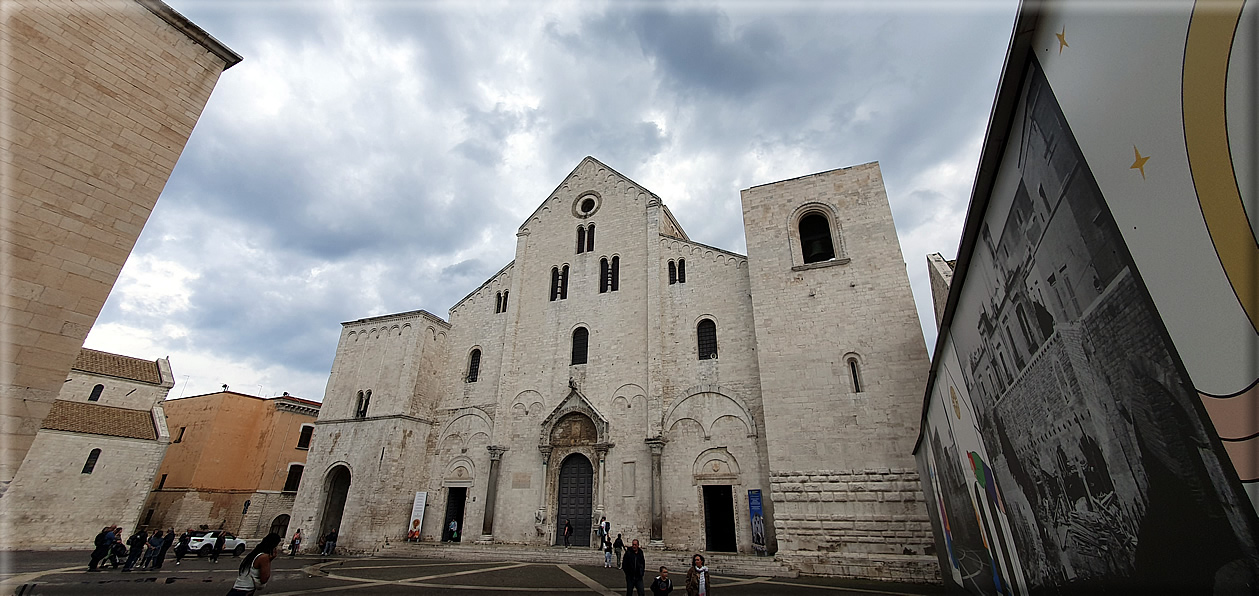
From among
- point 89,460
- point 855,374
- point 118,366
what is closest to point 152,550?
point 89,460

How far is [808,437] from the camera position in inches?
512

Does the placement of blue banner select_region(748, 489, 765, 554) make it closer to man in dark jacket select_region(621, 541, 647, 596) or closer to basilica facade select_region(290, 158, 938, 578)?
basilica facade select_region(290, 158, 938, 578)

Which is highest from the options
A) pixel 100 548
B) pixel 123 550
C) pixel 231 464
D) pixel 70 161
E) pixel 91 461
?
pixel 70 161

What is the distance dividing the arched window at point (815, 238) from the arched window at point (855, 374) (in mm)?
3667

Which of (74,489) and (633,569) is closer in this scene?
(633,569)

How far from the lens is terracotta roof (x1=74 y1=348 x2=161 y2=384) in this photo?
2313 centimetres

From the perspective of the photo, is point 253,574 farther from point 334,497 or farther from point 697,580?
point 334,497

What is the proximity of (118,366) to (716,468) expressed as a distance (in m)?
29.5

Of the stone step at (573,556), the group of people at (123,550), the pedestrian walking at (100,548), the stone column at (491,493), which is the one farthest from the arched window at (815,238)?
the pedestrian walking at (100,548)

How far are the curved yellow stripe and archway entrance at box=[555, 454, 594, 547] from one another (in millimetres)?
16627

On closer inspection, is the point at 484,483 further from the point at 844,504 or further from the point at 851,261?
the point at 851,261

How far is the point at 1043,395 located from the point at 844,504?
10558 millimetres

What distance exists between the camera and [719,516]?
15.4 metres

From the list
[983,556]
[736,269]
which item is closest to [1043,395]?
[983,556]
